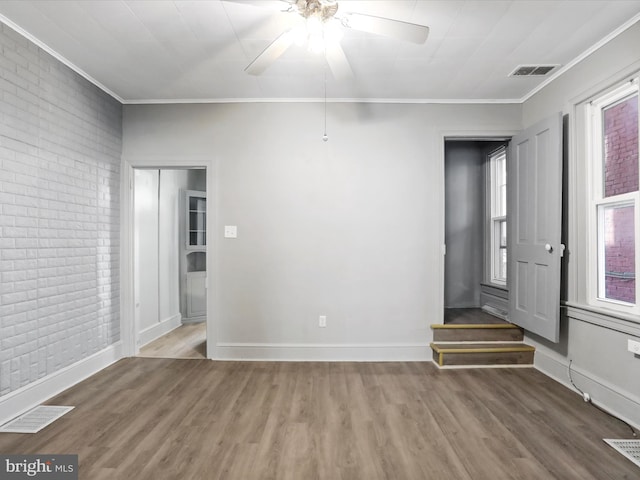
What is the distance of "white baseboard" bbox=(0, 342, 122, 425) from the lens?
2473 mm

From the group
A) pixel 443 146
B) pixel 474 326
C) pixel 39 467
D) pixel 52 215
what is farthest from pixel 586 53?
pixel 39 467

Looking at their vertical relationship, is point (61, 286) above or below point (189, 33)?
below

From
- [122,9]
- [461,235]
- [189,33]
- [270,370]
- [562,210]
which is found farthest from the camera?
[461,235]

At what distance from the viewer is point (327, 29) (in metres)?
2.13

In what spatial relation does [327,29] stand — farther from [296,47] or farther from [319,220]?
[319,220]

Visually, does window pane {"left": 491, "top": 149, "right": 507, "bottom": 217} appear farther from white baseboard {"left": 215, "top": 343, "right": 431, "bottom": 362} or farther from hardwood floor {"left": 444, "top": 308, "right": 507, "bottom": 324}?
white baseboard {"left": 215, "top": 343, "right": 431, "bottom": 362}

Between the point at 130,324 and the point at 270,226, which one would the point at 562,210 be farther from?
the point at 130,324

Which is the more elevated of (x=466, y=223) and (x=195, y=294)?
(x=466, y=223)

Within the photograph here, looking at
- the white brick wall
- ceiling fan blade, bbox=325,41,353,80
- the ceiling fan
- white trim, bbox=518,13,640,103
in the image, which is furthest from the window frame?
the white brick wall

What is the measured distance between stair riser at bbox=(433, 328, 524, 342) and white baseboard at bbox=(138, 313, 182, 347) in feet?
10.9

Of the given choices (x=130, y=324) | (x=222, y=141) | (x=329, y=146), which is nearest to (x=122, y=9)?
(x=222, y=141)

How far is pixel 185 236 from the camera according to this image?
5473mm

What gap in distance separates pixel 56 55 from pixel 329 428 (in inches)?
137

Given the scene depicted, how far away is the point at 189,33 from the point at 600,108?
3186 millimetres
